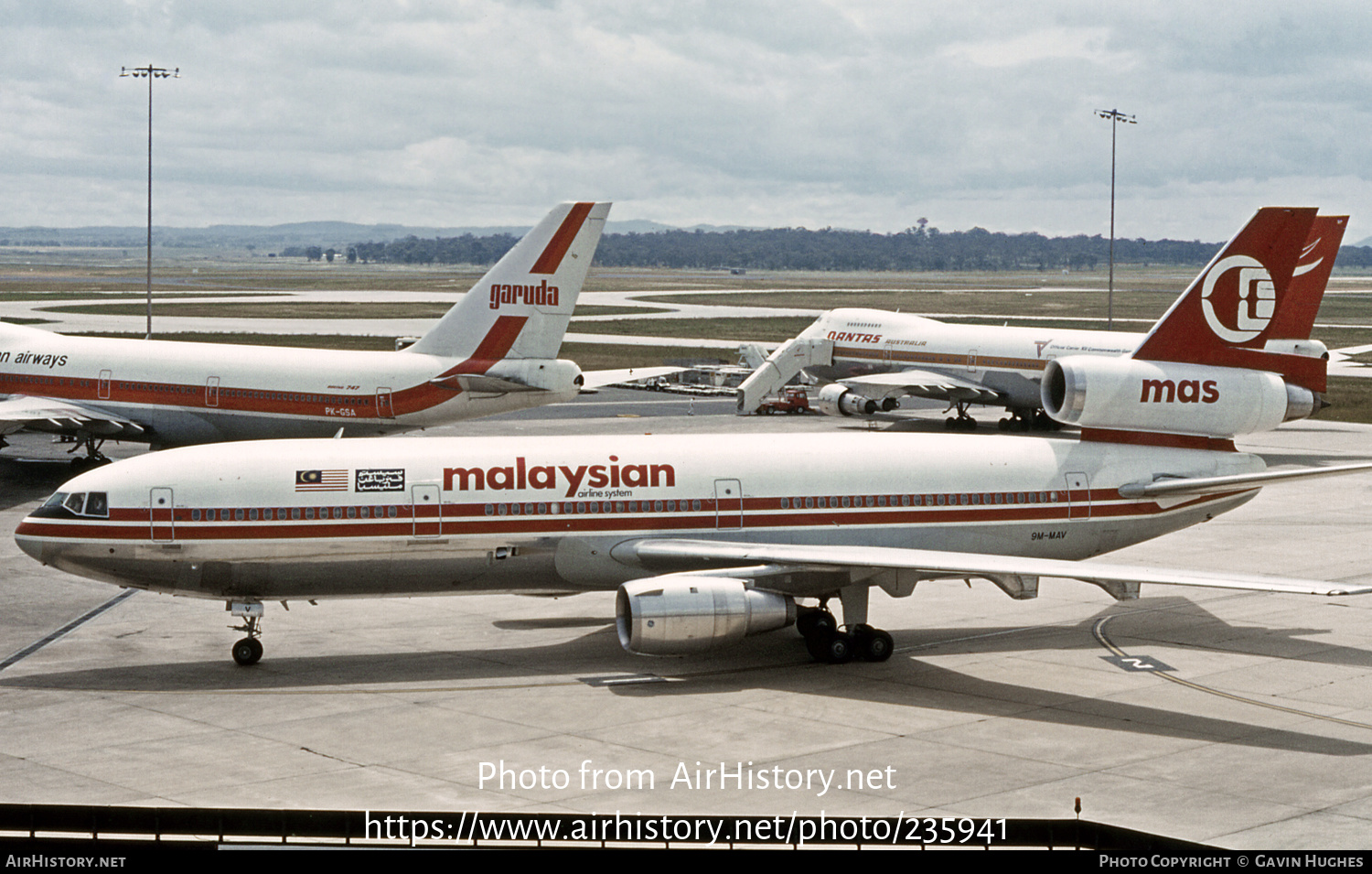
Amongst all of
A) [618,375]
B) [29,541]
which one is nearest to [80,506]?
[29,541]

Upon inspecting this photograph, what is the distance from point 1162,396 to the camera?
1292 inches

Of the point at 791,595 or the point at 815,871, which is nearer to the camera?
the point at 815,871

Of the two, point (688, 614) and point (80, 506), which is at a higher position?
point (80, 506)

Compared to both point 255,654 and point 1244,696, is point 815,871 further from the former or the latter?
point 255,654

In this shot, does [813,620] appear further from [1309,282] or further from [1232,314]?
[1309,282]

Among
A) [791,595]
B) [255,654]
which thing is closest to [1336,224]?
[791,595]

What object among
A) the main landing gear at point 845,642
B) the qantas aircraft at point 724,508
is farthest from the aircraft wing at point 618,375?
the main landing gear at point 845,642

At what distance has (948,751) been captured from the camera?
76.8 ft

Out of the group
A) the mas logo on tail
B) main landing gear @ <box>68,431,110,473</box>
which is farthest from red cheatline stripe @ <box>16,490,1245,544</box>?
main landing gear @ <box>68,431,110,473</box>

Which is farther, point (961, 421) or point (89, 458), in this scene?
point (961, 421)

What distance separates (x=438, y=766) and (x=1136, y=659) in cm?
1469

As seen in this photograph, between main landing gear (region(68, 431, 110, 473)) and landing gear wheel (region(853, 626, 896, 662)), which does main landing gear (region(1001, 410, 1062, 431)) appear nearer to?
main landing gear (region(68, 431, 110, 473))

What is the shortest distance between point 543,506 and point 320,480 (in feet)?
14.3

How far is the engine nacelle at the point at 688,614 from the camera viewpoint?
26.9 metres
